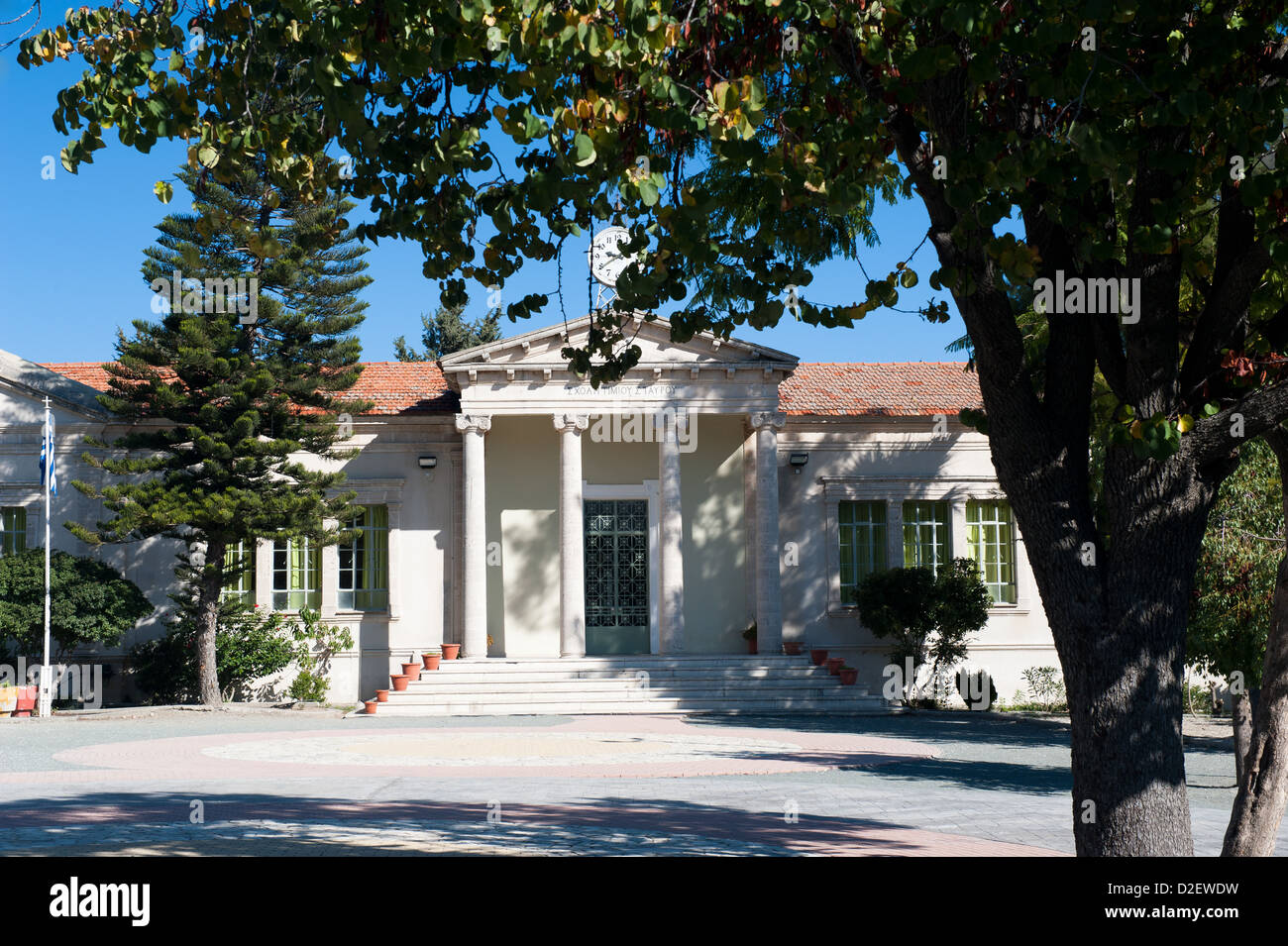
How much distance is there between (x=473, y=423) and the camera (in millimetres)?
23797

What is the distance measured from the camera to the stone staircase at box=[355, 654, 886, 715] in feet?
69.7

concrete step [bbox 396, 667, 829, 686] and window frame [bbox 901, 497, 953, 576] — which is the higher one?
window frame [bbox 901, 497, 953, 576]

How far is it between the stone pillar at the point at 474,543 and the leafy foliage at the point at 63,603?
6.21 m

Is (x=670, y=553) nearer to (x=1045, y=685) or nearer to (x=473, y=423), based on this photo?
(x=473, y=423)

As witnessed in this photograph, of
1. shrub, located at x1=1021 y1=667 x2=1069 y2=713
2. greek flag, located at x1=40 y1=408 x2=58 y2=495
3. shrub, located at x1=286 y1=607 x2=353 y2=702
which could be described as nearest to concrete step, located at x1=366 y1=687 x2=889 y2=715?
shrub, located at x1=286 y1=607 x2=353 y2=702

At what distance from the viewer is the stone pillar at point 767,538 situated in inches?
945

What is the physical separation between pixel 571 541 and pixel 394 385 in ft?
21.0

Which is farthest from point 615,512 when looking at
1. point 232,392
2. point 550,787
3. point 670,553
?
point 550,787

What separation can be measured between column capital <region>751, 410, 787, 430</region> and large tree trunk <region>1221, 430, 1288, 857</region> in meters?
17.8

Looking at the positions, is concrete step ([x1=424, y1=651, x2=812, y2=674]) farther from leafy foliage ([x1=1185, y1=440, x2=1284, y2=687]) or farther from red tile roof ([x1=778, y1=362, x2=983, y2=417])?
leafy foliage ([x1=1185, y1=440, x2=1284, y2=687])

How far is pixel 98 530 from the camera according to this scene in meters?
24.0

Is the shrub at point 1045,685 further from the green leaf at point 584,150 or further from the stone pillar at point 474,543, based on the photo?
the green leaf at point 584,150
